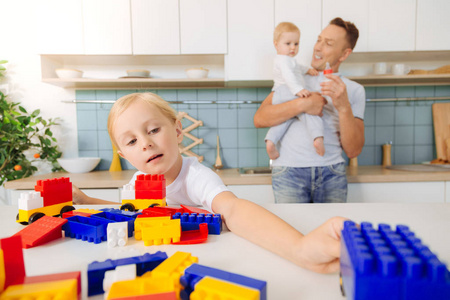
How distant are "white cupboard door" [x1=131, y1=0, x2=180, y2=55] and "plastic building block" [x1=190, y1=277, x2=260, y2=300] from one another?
5.55 feet

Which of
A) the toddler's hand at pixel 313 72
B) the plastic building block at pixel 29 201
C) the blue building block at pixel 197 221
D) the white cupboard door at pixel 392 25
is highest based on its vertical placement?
the white cupboard door at pixel 392 25

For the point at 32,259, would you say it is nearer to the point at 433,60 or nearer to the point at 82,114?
the point at 82,114

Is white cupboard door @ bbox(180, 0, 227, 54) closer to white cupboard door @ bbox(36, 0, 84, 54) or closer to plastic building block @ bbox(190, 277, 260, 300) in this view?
white cupboard door @ bbox(36, 0, 84, 54)

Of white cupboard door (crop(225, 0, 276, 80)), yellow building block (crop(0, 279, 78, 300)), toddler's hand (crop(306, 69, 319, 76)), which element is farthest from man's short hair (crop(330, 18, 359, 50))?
yellow building block (crop(0, 279, 78, 300))

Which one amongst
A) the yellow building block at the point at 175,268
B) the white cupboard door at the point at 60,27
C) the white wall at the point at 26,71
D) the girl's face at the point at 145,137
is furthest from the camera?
the white wall at the point at 26,71

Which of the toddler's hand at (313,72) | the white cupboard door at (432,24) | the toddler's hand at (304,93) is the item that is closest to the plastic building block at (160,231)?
the toddler's hand at (304,93)

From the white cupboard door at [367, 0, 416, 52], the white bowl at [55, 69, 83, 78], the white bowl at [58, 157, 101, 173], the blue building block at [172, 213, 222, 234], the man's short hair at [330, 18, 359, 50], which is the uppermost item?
the white cupboard door at [367, 0, 416, 52]

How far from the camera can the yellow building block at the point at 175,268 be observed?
34 centimetres

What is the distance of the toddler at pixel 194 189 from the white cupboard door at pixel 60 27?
3.96 feet

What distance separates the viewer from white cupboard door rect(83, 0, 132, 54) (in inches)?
68.4

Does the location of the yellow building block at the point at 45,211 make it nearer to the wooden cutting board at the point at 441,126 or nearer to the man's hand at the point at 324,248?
the man's hand at the point at 324,248

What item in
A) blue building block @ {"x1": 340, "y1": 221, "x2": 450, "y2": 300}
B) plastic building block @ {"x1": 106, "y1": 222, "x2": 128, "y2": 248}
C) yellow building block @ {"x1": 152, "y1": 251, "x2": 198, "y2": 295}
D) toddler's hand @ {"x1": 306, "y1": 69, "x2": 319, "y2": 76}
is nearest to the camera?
blue building block @ {"x1": 340, "y1": 221, "x2": 450, "y2": 300}

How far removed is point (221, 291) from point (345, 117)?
116cm

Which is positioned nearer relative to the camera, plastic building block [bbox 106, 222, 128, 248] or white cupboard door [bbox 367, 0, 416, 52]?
plastic building block [bbox 106, 222, 128, 248]
